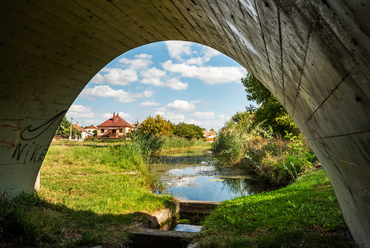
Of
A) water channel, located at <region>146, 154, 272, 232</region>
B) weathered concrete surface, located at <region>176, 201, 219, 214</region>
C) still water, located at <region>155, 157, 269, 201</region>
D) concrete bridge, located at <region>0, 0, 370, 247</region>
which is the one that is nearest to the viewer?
concrete bridge, located at <region>0, 0, 370, 247</region>

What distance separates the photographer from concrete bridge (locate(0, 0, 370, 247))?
2.69ft

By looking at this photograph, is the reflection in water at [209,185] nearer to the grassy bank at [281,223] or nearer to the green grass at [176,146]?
the grassy bank at [281,223]

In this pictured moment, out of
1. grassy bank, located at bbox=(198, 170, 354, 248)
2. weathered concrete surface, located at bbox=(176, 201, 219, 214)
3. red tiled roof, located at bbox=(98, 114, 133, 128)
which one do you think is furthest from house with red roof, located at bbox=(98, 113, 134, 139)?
grassy bank, located at bbox=(198, 170, 354, 248)

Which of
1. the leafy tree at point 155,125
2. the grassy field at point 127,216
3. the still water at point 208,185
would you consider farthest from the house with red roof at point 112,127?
the grassy field at point 127,216

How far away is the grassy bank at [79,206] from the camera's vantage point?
3585 mm

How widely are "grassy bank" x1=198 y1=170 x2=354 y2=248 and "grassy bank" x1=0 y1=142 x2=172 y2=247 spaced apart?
1.78m

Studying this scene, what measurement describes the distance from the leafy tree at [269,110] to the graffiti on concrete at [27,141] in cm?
1445

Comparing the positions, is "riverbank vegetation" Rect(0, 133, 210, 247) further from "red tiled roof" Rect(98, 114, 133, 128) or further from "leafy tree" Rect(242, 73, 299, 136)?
"red tiled roof" Rect(98, 114, 133, 128)

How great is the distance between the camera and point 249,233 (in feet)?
13.4

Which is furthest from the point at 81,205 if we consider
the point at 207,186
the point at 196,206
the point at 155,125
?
the point at 155,125

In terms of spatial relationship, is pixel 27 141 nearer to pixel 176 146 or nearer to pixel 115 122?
pixel 176 146

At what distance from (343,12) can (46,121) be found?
5050mm

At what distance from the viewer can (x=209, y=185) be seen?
10070 millimetres

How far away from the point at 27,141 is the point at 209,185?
281 inches
